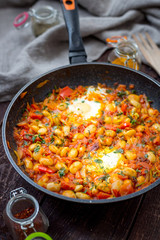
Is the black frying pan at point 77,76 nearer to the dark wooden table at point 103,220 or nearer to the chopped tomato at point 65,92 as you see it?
the chopped tomato at point 65,92

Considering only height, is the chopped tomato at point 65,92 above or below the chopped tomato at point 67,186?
above

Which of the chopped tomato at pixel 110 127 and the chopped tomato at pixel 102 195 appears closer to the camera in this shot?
the chopped tomato at pixel 102 195

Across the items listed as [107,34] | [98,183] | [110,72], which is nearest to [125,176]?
[98,183]

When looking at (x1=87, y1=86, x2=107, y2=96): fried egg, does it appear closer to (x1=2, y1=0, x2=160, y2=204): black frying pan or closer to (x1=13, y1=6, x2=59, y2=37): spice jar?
(x1=2, y1=0, x2=160, y2=204): black frying pan

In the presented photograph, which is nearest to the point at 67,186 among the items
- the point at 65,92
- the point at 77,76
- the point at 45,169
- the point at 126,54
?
the point at 45,169

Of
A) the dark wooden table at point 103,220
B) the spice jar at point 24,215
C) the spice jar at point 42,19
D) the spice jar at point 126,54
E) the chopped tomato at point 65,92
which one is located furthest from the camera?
the spice jar at point 42,19

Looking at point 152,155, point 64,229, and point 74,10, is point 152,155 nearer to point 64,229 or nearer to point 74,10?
point 64,229

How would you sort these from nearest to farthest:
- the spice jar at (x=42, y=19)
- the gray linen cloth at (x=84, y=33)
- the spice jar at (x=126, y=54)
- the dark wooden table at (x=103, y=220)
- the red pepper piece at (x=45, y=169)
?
1. the dark wooden table at (x=103, y=220)
2. the red pepper piece at (x=45, y=169)
3. the spice jar at (x=126, y=54)
4. the gray linen cloth at (x=84, y=33)
5. the spice jar at (x=42, y=19)

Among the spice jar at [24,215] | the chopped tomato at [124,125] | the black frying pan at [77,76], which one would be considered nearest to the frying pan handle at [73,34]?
the black frying pan at [77,76]
